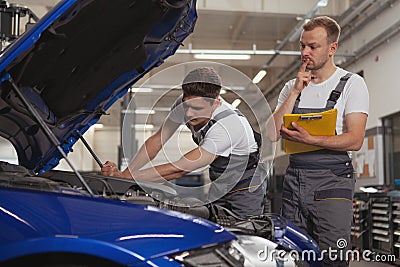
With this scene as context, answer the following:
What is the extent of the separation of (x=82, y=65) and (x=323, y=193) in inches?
41.6

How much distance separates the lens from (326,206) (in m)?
2.07

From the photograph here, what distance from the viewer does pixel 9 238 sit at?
1.29 meters

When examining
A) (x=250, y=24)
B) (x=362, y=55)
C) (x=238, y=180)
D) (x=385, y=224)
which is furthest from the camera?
(x=250, y=24)

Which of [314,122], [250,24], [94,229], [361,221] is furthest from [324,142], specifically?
[250,24]

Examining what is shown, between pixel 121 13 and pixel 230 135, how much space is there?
619mm

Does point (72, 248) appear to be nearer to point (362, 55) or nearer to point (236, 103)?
point (236, 103)

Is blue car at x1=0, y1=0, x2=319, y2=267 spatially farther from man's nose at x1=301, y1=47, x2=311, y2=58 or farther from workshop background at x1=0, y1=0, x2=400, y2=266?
workshop background at x1=0, y1=0, x2=400, y2=266

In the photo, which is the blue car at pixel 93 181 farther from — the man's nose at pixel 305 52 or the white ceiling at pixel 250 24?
the white ceiling at pixel 250 24

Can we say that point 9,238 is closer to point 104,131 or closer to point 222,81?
point 222,81

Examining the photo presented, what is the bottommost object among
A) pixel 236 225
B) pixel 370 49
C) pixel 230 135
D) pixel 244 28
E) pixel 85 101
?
pixel 236 225

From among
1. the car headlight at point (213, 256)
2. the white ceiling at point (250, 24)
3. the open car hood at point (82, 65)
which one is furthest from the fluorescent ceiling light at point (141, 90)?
the white ceiling at point (250, 24)

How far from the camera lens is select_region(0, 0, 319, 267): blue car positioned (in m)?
1.27

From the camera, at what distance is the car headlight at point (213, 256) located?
4.12 feet

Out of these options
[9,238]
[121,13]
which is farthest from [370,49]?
[9,238]
